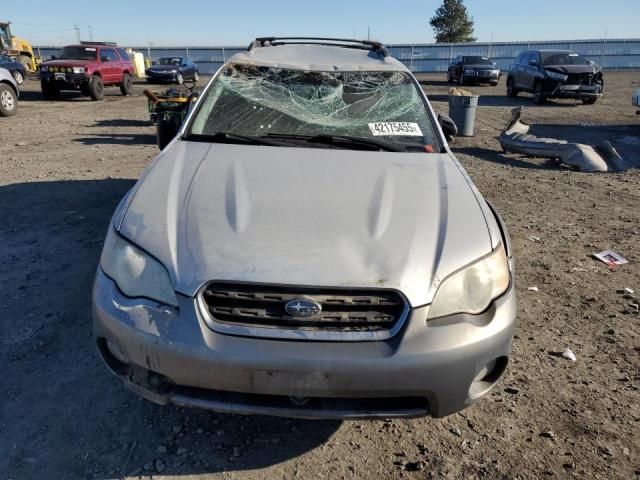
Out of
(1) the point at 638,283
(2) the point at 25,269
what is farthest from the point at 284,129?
(1) the point at 638,283

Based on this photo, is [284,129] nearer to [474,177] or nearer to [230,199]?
[230,199]

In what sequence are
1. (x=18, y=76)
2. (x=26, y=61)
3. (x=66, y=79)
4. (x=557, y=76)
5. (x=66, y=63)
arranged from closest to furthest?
(x=557, y=76), (x=66, y=79), (x=66, y=63), (x=18, y=76), (x=26, y=61)

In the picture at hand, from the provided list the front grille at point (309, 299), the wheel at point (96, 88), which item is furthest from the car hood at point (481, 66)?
the front grille at point (309, 299)

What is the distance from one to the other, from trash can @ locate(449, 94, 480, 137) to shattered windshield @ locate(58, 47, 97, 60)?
41.4ft

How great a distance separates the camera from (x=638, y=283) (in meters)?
3.92

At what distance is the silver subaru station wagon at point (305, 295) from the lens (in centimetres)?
178

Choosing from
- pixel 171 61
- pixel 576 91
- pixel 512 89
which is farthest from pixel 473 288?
pixel 171 61

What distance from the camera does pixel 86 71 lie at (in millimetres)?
15711

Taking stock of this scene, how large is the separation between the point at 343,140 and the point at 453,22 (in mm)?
58255

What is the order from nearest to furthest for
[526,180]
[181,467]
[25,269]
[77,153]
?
[181,467], [25,269], [526,180], [77,153]

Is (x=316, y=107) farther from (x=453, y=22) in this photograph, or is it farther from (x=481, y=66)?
(x=453, y=22)

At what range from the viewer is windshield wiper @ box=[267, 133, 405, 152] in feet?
9.89

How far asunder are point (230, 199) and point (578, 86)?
16.0 metres

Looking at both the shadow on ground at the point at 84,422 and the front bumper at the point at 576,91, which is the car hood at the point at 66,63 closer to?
the shadow on ground at the point at 84,422
